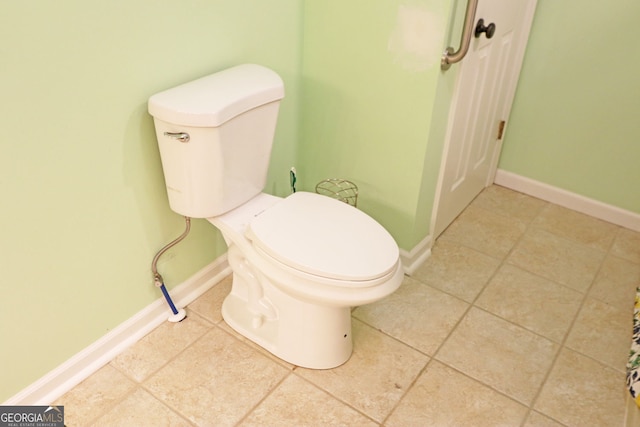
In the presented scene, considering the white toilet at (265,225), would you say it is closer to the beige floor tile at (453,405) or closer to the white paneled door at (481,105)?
the beige floor tile at (453,405)

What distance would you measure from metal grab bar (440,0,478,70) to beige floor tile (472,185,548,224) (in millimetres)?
952

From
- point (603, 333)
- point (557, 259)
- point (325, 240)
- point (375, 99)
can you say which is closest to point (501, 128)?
point (557, 259)

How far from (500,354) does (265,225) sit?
0.87 metres

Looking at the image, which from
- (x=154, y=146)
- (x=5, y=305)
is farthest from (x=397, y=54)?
(x=5, y=305)

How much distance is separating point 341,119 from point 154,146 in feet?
2.33

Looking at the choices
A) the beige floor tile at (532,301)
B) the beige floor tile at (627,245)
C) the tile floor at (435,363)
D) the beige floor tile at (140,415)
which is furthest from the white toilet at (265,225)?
the beige floor tile at (627,245)

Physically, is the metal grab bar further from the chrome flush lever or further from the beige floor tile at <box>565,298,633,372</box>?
the beige floor tile at <box>565,298,633,372</box>

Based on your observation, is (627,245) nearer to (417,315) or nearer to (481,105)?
(481,105)

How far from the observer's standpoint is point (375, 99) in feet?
6.03

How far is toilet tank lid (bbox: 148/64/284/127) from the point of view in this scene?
137 centimetres

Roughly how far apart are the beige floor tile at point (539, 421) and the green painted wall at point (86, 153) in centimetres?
118

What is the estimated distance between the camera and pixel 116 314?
64.6 inches

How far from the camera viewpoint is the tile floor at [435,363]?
1.52 meters

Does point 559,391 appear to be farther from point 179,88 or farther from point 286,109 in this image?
point 179,88
